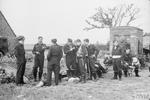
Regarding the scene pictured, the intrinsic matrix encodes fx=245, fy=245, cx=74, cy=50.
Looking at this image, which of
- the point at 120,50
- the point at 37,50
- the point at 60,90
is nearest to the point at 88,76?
the point at 120,50

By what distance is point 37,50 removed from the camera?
30.8 feet

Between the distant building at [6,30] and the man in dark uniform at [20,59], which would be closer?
the man in dark uniform at [20,59]

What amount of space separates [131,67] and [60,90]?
535 centimetres

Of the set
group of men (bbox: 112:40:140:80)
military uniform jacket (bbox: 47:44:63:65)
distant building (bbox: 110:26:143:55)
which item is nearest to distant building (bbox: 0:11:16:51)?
Answer: distant building (bbox: 110:26:143:55)

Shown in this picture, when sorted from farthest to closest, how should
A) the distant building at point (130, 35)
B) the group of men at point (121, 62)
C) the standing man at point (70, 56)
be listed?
1. the distant building at point (130, 35)
2. the group of men at point (121, 62)
3. the standing man at point (70, 56)

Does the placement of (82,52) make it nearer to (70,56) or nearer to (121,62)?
(70,56)

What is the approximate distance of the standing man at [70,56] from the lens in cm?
966

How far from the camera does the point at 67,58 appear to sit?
9742 millimetres

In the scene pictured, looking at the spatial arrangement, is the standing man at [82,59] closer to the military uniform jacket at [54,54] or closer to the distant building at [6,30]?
the military uniform jacket at [54,54]

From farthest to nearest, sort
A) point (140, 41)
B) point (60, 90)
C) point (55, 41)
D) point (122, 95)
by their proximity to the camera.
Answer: point (140, 41)
point (55, 41)
point (60, 90)
point (122, 95)

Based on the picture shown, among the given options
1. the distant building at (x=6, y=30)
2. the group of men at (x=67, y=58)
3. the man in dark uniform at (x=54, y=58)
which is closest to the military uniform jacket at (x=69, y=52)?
the group of men at (x=67, y=58)

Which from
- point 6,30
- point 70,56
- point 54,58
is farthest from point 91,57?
point 6,30

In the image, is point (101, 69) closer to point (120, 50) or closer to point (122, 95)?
point (120, 50)

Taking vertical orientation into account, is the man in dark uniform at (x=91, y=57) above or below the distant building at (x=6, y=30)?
below
